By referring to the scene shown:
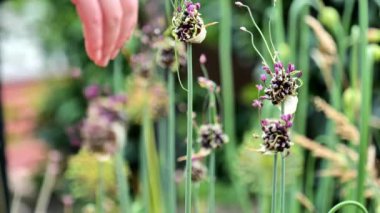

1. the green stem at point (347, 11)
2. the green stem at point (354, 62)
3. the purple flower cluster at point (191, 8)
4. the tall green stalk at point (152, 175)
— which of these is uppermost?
the green stem at point (347, 11)

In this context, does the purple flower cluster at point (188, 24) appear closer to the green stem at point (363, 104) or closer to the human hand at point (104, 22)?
the human hand at point (104, 22)

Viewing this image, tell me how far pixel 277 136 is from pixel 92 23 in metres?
0.16

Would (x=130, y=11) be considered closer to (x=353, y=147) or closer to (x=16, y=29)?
(x=353, y=147)

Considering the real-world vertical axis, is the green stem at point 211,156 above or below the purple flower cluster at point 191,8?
below

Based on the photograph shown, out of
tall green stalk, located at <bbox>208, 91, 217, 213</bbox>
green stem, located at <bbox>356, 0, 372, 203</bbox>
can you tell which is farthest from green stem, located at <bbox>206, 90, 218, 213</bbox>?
green stem, located at <bbox>356, 0, 372, 203</bbox>

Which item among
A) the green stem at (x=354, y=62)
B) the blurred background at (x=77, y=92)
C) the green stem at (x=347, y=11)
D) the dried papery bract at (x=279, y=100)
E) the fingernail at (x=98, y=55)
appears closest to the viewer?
the dried papery bract at (x=279, y=100)

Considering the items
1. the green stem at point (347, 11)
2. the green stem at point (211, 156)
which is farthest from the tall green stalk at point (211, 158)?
the green stem at point (347, 11)

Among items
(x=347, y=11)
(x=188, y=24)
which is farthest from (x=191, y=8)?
(x=347, y=11)

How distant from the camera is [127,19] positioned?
57cm

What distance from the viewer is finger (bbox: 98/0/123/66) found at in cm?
56

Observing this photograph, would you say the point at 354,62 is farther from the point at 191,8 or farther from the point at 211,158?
the point at 191,8

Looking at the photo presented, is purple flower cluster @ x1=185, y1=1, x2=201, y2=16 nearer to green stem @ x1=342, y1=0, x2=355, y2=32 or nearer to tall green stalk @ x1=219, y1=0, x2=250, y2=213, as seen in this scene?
tall green stalk @ x1=219, y1=0, x2=250, y2=213

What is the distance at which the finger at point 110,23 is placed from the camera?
0.56 m

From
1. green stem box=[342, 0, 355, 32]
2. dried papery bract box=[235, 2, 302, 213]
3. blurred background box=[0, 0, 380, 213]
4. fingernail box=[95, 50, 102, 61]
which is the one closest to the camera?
dried papery bract box=[235, 2, 302, 213]
